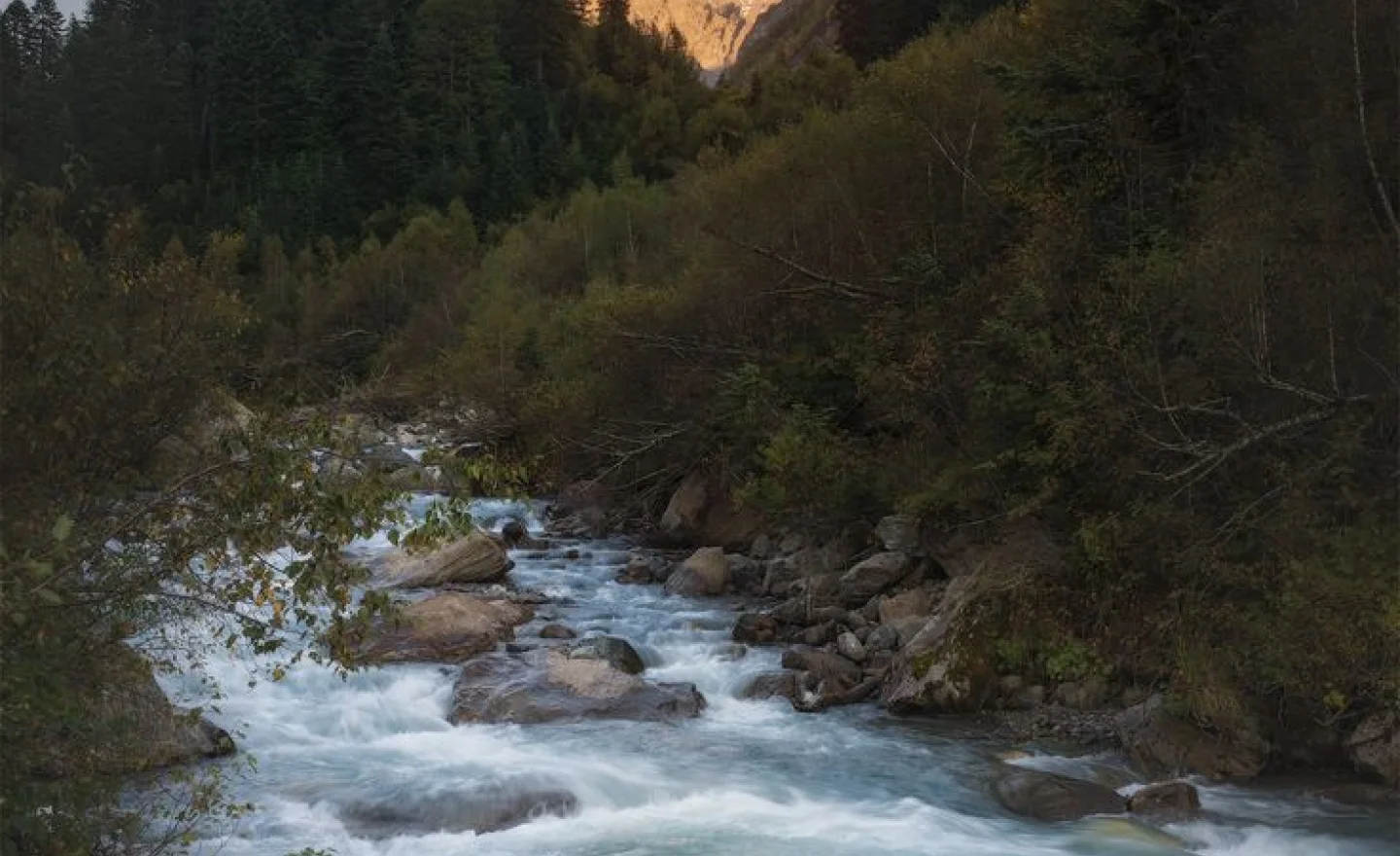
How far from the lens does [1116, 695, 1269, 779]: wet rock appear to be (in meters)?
10.1

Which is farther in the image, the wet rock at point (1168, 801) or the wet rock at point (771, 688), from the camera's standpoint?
the wet rock at point (771, 688)

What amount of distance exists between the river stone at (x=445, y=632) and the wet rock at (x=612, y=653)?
3.63 ft

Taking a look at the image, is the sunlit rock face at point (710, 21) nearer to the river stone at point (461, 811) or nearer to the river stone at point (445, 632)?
the river stone at point (445, 632)

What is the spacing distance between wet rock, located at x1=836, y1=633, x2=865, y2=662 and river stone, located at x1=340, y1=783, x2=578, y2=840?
4586 millimetres

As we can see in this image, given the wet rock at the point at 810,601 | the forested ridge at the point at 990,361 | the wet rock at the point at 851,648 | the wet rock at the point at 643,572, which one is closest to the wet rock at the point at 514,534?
the forested ridge at the point at 990,361

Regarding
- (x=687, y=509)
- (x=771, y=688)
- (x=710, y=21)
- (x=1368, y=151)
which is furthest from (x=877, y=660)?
(x=710, y=21)

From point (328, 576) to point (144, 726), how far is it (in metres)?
4.47

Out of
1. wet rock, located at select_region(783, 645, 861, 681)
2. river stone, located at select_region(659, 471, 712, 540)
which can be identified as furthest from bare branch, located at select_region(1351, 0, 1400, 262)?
Answer: river stone, located at select_region(659, 471, 712, 540)

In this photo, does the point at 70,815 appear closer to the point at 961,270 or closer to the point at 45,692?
the point at 45,692

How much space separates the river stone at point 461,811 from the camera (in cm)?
916

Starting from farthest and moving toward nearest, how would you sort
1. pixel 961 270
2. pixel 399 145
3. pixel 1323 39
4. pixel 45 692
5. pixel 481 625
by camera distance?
pixel 399 145
pixel 961 270
pixel 481 625
pixel 1323 39
pixel 45 692

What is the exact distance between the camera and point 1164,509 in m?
11.0

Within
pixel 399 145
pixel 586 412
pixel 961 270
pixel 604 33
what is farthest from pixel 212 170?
pixel 961 270

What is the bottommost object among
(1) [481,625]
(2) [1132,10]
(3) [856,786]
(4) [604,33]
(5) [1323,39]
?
(3) [856,786]
